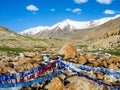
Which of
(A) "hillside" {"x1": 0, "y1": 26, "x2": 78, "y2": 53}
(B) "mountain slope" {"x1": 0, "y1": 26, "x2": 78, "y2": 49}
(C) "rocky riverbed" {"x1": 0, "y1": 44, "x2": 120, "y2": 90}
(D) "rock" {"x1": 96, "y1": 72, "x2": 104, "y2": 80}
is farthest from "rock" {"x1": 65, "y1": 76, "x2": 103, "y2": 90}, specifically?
(B) "mountain slope" {"x1": 0, "y1": 26, "x2": 78, "y2": 49}

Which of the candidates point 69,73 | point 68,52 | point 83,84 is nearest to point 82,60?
point 68,52

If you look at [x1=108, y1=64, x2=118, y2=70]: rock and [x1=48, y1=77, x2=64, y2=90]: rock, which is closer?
[x1=48, y1=77, x2=64, y2=90]: rock

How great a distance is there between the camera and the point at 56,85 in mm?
20969

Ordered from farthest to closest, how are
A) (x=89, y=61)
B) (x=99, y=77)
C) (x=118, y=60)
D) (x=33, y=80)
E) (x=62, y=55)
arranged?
(x=62, y=55)
(x=118, y=60)
(x=89, y=61)
(x=99, y=77)
(x=33, y=80)

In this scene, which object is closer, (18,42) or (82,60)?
(82,60)

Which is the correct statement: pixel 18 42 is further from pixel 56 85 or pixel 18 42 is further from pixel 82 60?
pixel 56 85

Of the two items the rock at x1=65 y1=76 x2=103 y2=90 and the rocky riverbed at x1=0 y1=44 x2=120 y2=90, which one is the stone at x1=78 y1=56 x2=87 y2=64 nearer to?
the rocky riverbed at x1=0 y1=44 x2=120 y2=90

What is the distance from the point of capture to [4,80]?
2027 cm

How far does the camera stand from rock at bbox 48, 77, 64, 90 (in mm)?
20898

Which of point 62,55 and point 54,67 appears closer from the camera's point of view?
point 54,67

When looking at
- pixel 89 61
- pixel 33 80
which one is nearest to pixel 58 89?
pixel 33 80

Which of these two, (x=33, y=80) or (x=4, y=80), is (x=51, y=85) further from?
(x=4, y=80)

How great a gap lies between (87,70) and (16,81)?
26.0 feet

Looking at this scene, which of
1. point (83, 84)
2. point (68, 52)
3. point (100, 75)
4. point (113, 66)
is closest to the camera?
point (83, 84)
